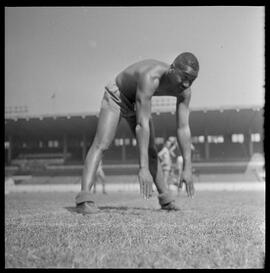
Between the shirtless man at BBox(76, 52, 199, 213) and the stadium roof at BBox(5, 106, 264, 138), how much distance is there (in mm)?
25406

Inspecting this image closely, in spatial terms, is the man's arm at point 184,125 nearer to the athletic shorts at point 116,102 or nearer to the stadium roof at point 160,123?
the athletic shorts at point 116,102

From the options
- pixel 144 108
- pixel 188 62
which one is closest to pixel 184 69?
pixel 188 62

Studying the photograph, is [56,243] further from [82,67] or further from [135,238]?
[82,67]

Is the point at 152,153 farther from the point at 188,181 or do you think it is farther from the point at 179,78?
the point at 179,78

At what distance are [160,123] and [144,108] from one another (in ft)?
107

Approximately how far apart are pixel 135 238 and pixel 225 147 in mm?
37674

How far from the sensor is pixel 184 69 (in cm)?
405

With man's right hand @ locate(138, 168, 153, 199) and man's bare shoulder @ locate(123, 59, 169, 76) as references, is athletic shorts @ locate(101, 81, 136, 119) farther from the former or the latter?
man's right hand @ locate(138, 168, 153, 199)

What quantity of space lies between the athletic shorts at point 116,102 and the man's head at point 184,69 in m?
0.89

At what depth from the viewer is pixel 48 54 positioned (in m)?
4.36

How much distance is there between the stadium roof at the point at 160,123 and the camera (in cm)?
3272

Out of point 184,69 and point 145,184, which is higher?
point 184,69

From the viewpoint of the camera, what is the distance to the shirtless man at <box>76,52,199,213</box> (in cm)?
411

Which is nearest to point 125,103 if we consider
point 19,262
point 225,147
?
point 19,262
